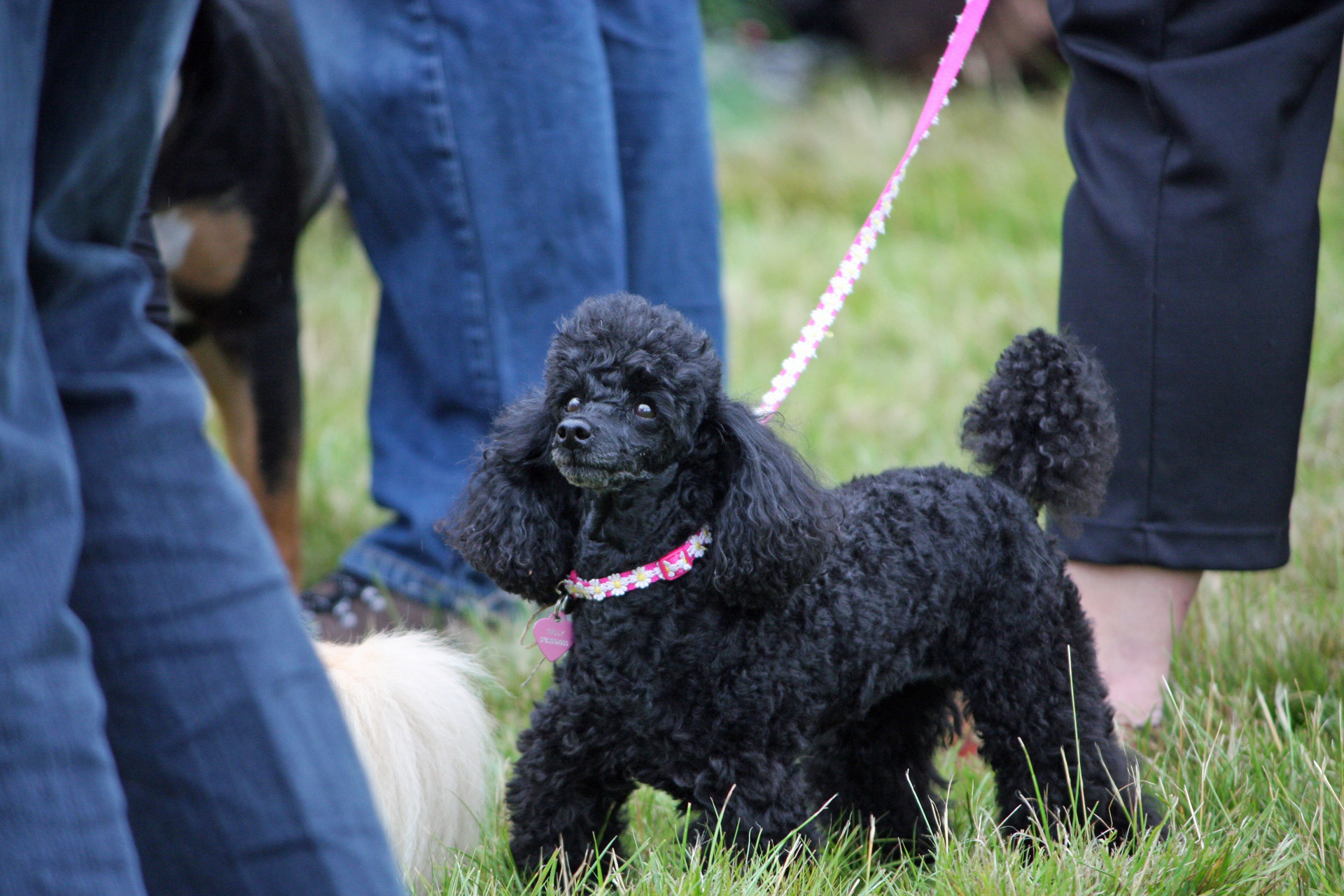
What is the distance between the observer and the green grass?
1577 mm

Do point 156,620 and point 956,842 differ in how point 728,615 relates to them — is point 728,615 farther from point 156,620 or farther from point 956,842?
point 156,620

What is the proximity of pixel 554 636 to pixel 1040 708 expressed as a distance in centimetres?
67

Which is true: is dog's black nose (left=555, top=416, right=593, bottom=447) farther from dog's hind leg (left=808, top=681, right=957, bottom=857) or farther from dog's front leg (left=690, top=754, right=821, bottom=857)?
dog's hind leg (left=808, top=681, right=957, bottom=857)

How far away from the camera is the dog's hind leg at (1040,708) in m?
1.70

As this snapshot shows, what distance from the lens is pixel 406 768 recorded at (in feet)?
5.45

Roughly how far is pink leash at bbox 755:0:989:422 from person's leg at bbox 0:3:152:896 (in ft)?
2.97

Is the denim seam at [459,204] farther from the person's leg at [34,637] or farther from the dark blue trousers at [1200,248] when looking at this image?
the person's leg at [34,637]

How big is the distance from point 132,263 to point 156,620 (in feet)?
0.99

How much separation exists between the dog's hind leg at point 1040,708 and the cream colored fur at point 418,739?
69 centimetres

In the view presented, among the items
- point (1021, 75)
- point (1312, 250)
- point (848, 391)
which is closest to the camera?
point (1312, 250)

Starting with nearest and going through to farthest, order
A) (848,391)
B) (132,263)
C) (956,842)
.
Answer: (132,263), (956,842), (848,391)

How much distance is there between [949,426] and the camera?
384 cm

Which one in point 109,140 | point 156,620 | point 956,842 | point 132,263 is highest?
point 109,140

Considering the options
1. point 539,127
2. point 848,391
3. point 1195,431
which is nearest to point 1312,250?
point 1195,431
